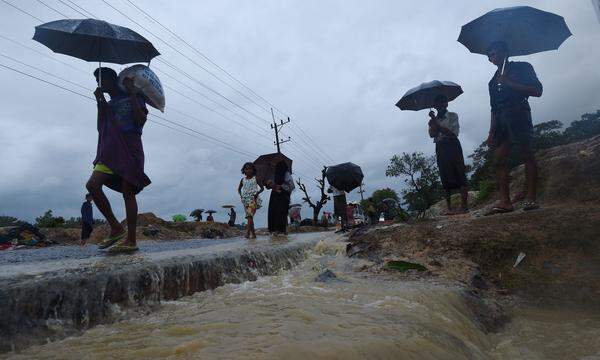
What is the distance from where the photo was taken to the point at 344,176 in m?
10.5

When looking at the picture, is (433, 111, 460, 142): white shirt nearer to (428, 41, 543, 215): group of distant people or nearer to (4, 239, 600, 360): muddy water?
(428, 41, 543, 215): group of distant people

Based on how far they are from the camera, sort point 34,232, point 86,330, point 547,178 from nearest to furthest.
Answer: point 86,330 < point 547,178 < point 34,232

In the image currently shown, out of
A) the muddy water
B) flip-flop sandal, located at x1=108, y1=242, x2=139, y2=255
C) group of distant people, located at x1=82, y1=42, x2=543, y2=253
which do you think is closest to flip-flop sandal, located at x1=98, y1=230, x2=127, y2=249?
group of distant people, located at x1=82, y1=42, x2=543, y2=253

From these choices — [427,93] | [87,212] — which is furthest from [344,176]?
[87,212]

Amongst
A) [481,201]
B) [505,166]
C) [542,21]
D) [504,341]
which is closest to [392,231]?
[505,166]

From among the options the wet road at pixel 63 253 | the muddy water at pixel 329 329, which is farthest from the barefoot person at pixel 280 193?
the muddy water at pixel 329 329

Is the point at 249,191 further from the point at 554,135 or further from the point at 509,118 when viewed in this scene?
the point at 554,135

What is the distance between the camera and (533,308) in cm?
288

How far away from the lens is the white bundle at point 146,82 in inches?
144

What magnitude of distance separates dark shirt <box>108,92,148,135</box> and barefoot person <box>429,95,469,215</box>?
13.3ft

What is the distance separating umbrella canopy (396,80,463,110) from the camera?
679 cm

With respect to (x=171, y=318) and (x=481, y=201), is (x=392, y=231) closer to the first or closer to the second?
(x=171, y=318)

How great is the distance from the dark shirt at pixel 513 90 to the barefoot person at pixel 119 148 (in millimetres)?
3933

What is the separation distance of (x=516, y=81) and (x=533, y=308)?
2.68 meters
